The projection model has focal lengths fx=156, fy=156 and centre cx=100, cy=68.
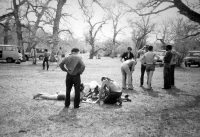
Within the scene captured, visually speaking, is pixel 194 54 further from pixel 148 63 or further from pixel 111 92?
pixel 111 92

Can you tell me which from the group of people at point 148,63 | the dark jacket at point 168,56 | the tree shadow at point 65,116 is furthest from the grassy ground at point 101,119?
the dark jacket at point 168,56

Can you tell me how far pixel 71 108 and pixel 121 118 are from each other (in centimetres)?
152

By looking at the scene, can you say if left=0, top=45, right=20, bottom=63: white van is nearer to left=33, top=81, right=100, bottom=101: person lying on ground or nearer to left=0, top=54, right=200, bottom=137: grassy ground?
left=0, top=54, right=200, bottom=137: grassy ground

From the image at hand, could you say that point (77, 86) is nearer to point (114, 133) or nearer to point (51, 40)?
point (114, 133)

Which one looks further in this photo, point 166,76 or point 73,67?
point 166,76

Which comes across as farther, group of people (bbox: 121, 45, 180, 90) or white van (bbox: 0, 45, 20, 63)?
white van (bbox: 0, 45, 20, 63)

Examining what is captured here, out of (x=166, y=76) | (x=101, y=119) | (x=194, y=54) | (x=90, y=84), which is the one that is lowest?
(x=101, y=119)

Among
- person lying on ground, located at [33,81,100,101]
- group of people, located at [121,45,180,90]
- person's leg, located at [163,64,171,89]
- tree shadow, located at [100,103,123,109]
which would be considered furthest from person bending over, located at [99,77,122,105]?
person's leg, located at [163,64,171,89]

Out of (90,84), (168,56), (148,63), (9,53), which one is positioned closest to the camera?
(90,84)

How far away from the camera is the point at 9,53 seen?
21125 millimetres

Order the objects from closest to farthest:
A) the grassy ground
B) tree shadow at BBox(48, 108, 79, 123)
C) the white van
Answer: the grassy ground, tree shadow at BBox(48, 108, 79, 123), the white van

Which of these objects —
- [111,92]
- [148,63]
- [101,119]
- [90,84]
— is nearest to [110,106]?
[111,92]

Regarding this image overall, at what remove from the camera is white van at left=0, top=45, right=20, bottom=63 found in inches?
821

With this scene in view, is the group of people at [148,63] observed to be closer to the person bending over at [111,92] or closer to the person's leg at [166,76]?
the person's leg at [166,76]
